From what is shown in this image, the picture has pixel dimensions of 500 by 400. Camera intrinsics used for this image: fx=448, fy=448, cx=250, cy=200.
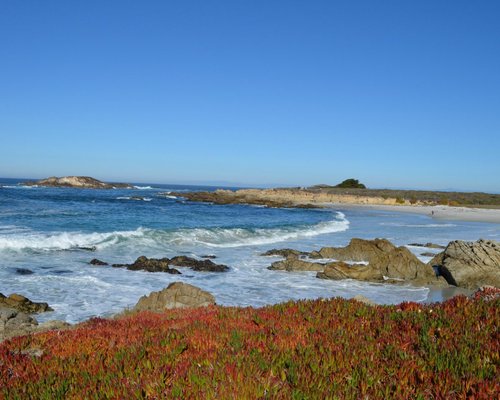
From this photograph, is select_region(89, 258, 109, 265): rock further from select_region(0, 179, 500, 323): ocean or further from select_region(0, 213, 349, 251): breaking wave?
select_region(0, 213, 349, 251): breaking wave

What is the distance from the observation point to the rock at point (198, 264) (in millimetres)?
23080

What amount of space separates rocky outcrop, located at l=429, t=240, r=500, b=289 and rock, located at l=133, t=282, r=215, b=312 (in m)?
12.4

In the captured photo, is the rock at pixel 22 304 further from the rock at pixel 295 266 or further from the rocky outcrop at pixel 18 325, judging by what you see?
the rock at pixel 295 266

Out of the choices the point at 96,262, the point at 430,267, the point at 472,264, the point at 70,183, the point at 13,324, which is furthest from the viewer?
the point at 70,183

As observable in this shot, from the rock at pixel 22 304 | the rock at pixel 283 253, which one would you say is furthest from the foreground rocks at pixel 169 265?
the rock at pixel 22 304

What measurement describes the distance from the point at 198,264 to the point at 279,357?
19237 millimetres

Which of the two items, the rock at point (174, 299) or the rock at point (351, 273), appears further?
the rock at point (351, 273)

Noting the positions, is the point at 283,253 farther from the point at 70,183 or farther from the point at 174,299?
the point at 70,183

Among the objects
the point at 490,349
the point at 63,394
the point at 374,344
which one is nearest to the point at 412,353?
the point at 374,344

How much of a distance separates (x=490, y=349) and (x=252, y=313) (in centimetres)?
370

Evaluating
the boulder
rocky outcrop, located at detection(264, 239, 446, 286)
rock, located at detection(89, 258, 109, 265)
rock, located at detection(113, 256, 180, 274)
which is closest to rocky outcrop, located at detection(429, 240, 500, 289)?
rocky outcrop, located at detection(264, 239, 446, 286)

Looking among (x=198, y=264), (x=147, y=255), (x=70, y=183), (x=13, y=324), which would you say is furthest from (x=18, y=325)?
(x=70, y=183)

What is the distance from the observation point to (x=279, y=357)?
5.02 m

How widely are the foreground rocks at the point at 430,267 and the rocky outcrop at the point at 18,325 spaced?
13.3 metres
